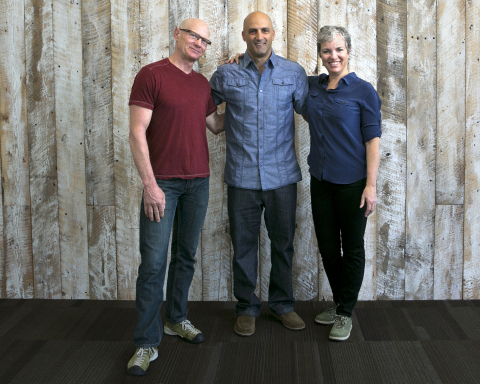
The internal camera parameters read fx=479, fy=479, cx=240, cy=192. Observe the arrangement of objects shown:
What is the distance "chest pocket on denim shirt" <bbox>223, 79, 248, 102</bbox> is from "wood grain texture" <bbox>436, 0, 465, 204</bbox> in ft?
3.98

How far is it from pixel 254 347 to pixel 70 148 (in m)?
1.64

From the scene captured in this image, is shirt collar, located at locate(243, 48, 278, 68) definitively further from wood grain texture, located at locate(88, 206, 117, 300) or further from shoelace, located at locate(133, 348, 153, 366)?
shoelace, located at locate(133, 348, 153, 366)

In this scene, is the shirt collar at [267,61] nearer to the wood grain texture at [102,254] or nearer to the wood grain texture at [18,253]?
the wood grain texture at [102,254]

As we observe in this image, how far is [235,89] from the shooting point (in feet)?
8.27

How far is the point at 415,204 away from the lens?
115 inches

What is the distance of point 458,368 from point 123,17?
2585 millimetres

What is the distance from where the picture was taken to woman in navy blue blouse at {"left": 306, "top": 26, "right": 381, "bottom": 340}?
2373 mm

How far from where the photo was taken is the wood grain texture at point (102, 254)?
3006mm

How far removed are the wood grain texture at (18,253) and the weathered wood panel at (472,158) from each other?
274 centimetres

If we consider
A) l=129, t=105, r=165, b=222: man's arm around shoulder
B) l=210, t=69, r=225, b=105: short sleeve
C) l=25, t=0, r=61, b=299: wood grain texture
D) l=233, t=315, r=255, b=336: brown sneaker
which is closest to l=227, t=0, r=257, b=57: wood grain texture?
l=210, t=69, r=225, b=105: short sleeve

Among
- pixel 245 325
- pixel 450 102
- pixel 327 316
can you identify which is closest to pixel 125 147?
pixel 245 325

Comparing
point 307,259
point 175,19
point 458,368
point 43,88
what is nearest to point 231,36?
point 175,19

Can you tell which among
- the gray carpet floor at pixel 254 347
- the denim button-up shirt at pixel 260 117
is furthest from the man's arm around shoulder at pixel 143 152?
the gray carpet floor at pixel 254 347

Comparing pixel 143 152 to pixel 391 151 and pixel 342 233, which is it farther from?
pixel 391 151
